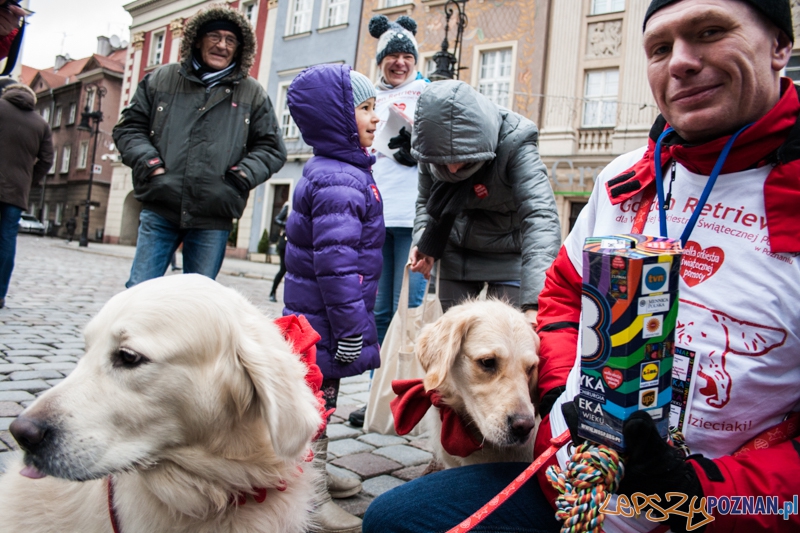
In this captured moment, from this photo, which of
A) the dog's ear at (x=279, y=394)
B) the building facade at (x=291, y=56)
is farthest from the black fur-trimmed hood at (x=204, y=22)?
the building facade at (x=291, y=56)

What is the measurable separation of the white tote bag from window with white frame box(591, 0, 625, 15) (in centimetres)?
1744

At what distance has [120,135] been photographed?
13.0ft

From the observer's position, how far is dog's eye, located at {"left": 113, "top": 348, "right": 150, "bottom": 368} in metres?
1.48

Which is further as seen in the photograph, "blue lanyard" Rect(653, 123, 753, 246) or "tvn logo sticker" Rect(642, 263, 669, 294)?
"blue lanyard" Rect(653, 123, 753, 246)

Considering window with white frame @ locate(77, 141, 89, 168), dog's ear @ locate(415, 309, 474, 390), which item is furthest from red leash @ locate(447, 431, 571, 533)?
window with white frame @ locate(77, 141, 89, 168)

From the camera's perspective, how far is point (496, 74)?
1975 centimetres

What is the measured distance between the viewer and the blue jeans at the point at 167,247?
3.76 metres

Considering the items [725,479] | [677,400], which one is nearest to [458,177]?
[677,400]

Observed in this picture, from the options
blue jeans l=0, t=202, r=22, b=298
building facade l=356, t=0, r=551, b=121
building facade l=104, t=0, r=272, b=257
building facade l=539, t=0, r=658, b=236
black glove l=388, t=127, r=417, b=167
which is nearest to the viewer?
black glove l=388, t=127, r=417, b=167

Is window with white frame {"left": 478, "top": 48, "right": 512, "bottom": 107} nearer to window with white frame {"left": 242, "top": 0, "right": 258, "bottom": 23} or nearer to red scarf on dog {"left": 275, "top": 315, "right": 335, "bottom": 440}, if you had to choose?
window with white frame {"left": 242, "top": 0, "right": 258, "bottom": 23}

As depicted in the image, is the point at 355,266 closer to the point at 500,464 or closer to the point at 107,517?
the point at 500,464

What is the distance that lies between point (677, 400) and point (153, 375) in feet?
4.50

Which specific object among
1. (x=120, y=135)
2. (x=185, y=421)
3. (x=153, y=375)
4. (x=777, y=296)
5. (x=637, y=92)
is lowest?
(x=185, y=421)

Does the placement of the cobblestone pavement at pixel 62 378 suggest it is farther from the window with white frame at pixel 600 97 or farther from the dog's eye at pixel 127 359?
the window with white frame at pixel 600 97
